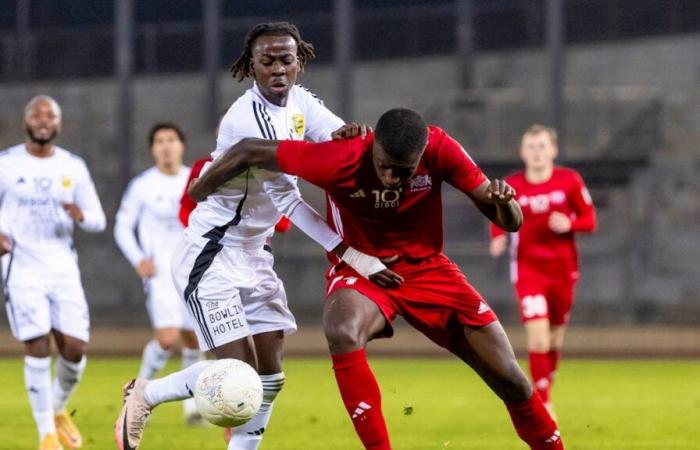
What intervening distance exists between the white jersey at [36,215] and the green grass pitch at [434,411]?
1.15m

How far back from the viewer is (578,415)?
10.7m

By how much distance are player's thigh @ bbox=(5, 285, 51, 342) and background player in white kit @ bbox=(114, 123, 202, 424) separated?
1.82 meters

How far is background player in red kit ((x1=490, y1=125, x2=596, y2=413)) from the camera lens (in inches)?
399

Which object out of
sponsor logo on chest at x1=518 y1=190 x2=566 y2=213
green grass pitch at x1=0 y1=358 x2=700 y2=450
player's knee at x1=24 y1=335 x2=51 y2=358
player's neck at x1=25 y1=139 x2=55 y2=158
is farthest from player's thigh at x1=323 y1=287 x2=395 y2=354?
sponsor logo on chest at x1=518 y1=190 x2=566 y2=213

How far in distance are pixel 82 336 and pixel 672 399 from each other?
559 centimetres

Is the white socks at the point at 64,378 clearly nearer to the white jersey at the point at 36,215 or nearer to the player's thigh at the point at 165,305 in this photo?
the white jersey at the point at 36,215

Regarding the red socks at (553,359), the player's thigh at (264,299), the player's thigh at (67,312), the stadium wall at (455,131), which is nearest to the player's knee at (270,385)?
the player's thigh at (264,299)

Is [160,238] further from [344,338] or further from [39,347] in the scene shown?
[344,338]

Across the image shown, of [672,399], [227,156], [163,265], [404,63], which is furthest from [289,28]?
[404,63]

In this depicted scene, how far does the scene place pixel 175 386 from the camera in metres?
6.51

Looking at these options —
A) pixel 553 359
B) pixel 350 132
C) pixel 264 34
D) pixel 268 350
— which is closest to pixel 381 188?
pixel 350 132

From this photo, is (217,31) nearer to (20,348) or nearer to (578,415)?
(20,348)

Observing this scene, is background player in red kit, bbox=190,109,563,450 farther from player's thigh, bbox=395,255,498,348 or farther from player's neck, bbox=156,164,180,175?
player's neck, bbox=156,164,180,175

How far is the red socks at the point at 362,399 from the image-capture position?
19.1ft
